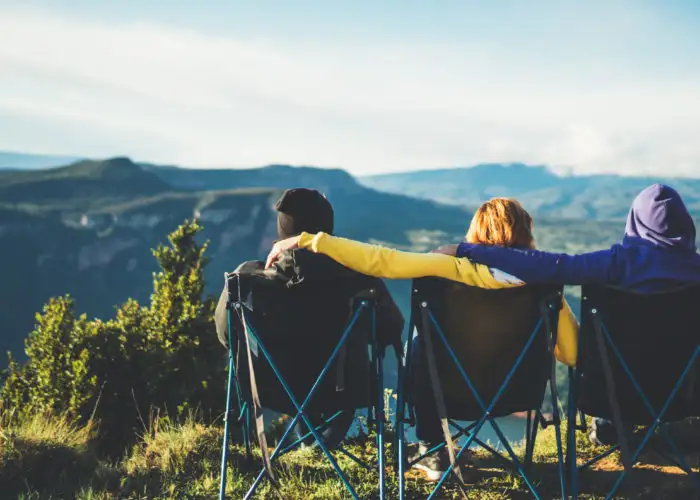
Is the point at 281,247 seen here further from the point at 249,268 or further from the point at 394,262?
the point at 394,262

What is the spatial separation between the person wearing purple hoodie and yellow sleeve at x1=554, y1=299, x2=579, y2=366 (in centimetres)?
33

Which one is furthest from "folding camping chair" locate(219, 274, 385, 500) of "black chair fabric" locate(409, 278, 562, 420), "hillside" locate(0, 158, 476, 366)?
"hillside" locate(0, 158, 476, 366)

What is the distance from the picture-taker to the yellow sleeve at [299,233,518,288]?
9.33 feet

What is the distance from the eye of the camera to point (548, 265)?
9.38ft

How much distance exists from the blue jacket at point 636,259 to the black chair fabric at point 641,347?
8 centimetres

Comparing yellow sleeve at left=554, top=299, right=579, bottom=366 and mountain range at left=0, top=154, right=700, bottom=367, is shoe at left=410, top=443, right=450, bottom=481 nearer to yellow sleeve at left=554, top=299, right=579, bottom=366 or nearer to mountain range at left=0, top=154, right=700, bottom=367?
yellow sleeve at left=554, top=299, right=579, bottom=366

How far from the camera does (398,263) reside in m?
2.88

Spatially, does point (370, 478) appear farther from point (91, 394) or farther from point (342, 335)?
point (91, 394)

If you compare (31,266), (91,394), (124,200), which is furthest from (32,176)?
(91,394)

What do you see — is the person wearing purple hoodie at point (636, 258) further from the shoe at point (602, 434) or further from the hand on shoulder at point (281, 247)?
the shoe at point (602, 434)

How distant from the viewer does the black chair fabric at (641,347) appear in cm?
289

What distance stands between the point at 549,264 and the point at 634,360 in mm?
690

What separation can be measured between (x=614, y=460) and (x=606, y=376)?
4.49 feet

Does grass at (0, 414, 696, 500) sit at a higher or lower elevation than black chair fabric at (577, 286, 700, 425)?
lower
